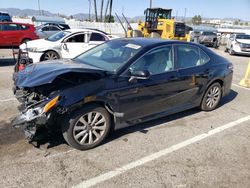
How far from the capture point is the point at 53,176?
10.6 ft

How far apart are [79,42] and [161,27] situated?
1220 cm

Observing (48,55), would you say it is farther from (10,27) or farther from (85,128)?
(85,128)

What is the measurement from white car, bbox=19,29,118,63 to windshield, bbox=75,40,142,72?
5.22m

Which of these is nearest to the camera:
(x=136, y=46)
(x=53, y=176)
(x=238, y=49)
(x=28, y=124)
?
(x=53, y=176)

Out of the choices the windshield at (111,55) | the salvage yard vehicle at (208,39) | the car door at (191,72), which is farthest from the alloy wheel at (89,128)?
the salvage yard vehicle at (208,39)

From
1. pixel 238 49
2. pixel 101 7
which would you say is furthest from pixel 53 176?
pixel 101 7

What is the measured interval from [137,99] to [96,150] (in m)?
1.01

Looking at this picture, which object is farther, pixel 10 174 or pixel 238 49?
pixel 238 49

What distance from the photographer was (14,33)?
14773mm

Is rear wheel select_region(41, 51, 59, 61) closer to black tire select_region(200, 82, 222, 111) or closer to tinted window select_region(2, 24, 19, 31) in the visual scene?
tinted window select_region(2, 24, 19, 31)

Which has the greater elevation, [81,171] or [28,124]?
[28,124]

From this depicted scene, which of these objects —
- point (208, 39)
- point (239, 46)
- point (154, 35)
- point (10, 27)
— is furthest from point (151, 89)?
point (208, 39)

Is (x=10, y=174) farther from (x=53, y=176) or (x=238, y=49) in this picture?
(x=238, y=49)

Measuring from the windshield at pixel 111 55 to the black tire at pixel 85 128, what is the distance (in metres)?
0.72
